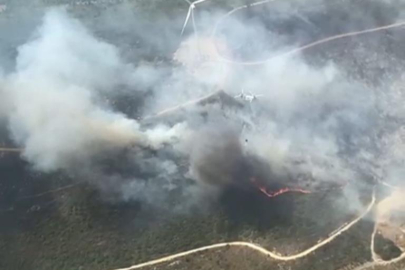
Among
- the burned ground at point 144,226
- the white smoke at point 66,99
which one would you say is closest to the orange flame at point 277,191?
the burned ground at point 144,226

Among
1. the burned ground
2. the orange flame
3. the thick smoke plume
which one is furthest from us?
the thick smoke plume

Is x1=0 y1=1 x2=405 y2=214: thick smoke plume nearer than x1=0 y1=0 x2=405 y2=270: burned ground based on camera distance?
No

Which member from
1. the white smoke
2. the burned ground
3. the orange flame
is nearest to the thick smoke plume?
the white smoke

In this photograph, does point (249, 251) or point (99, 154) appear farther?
point (99, 154)

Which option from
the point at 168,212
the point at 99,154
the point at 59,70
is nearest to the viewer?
the point at 168,212

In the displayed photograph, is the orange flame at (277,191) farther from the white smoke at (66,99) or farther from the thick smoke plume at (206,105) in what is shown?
the white smoke at (66,99)

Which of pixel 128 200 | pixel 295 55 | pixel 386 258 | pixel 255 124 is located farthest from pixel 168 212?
pixel 295 55

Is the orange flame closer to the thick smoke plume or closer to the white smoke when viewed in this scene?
the thick smoke plume

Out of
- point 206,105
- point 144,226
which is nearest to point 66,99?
point 206,105

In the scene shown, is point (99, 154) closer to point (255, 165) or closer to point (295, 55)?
point (255, 165)
